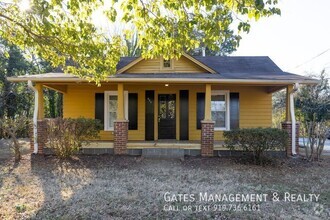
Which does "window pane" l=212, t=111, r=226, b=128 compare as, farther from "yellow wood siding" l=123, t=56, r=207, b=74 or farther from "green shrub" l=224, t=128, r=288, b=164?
"green shrub" l=224, t=128, r=288, b=164

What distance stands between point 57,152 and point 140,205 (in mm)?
5082

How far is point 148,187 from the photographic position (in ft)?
19.4

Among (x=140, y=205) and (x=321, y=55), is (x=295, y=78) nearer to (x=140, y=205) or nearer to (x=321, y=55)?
(x=140, y=205)

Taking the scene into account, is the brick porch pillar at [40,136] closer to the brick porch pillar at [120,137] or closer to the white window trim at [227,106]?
the brick porch pillar at [120,137]

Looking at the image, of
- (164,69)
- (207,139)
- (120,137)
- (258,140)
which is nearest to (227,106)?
(207,139)

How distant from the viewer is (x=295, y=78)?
9.37 m

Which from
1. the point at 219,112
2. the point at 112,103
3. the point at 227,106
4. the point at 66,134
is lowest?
the point at 66,134

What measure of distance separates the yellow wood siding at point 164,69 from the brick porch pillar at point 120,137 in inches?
101

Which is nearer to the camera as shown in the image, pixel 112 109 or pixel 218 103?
pixel 218 103

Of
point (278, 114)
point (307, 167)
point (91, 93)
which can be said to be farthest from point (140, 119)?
point (278, 114)

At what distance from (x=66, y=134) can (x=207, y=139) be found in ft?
14.9

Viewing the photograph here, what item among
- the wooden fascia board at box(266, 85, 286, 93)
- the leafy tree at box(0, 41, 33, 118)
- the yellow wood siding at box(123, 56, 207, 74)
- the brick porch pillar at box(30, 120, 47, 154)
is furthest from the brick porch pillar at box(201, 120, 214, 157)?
the leafy tree at box(0, 41, 33, 118)

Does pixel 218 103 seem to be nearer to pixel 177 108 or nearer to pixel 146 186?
pixel 177 108

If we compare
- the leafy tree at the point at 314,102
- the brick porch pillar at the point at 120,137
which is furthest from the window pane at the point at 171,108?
the leafy tree at the point at 314,102
